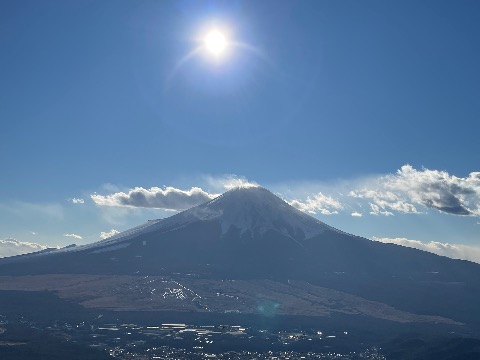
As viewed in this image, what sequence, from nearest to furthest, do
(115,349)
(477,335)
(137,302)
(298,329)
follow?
(115,349) → (298,329) → (477,335) → (137,302)

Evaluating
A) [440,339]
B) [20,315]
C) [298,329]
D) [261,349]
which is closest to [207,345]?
[261,349]

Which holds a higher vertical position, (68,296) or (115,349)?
(68,296)

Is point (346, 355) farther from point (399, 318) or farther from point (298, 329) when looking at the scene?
point (399, 318)

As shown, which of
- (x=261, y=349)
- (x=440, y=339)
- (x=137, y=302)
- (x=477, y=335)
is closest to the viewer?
(x=261, y=349)

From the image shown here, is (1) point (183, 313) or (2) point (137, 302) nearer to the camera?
(1) point (183, 313)

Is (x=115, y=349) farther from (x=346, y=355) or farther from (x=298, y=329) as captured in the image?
(x=298, y=329)

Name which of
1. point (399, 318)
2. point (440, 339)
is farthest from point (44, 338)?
point (399, 318)

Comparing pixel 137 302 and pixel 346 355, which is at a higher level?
pixel 137 302

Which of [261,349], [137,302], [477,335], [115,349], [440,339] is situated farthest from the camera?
[137,302]

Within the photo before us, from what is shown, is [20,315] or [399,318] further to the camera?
[399,318]
